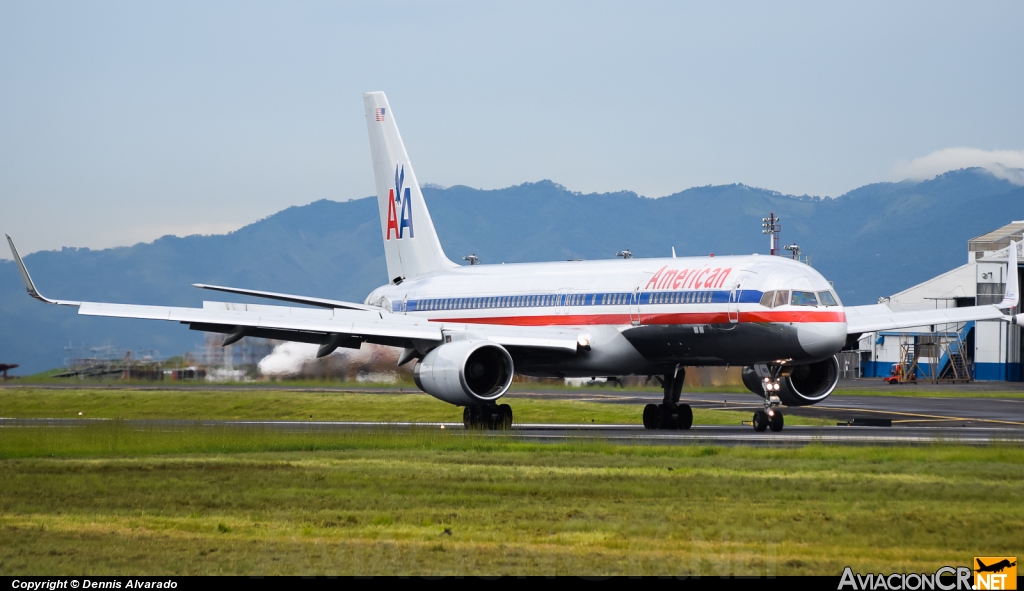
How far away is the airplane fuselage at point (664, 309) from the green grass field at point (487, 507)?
6433 millimetres

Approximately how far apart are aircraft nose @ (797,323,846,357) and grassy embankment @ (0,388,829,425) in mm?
7109

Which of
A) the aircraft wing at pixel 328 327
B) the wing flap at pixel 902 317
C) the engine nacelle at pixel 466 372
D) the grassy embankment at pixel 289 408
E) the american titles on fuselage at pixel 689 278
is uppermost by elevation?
the american titles on fuselage at pixel 689 278

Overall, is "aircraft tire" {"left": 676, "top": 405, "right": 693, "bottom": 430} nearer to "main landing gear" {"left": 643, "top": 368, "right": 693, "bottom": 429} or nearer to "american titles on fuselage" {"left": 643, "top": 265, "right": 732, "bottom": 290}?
"main landing gear" {"left": 643, "top": 368, "right": 693, "bottom": 429}

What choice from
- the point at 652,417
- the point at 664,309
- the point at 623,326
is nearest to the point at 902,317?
the point at 664,309

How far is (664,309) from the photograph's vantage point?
106 feet

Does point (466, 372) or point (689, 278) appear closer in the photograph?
point (466, 372)

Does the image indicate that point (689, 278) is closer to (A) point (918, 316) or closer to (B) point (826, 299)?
(B) point (826, 299)

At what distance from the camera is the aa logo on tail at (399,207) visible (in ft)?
142

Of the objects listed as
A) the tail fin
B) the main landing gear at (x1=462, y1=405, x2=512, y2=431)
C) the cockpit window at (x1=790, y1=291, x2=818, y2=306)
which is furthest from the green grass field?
the tail fin

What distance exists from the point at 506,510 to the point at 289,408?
33125 millimetres

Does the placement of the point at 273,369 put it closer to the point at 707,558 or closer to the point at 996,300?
the point at 707,558

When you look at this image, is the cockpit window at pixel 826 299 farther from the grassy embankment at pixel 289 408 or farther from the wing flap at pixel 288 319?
the wing flap at pixel 288 319

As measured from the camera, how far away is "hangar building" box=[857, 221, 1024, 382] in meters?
94.2

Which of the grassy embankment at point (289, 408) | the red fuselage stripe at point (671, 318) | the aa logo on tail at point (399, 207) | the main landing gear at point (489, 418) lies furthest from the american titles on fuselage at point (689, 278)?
the aa logo on tail at point (399, 207)
